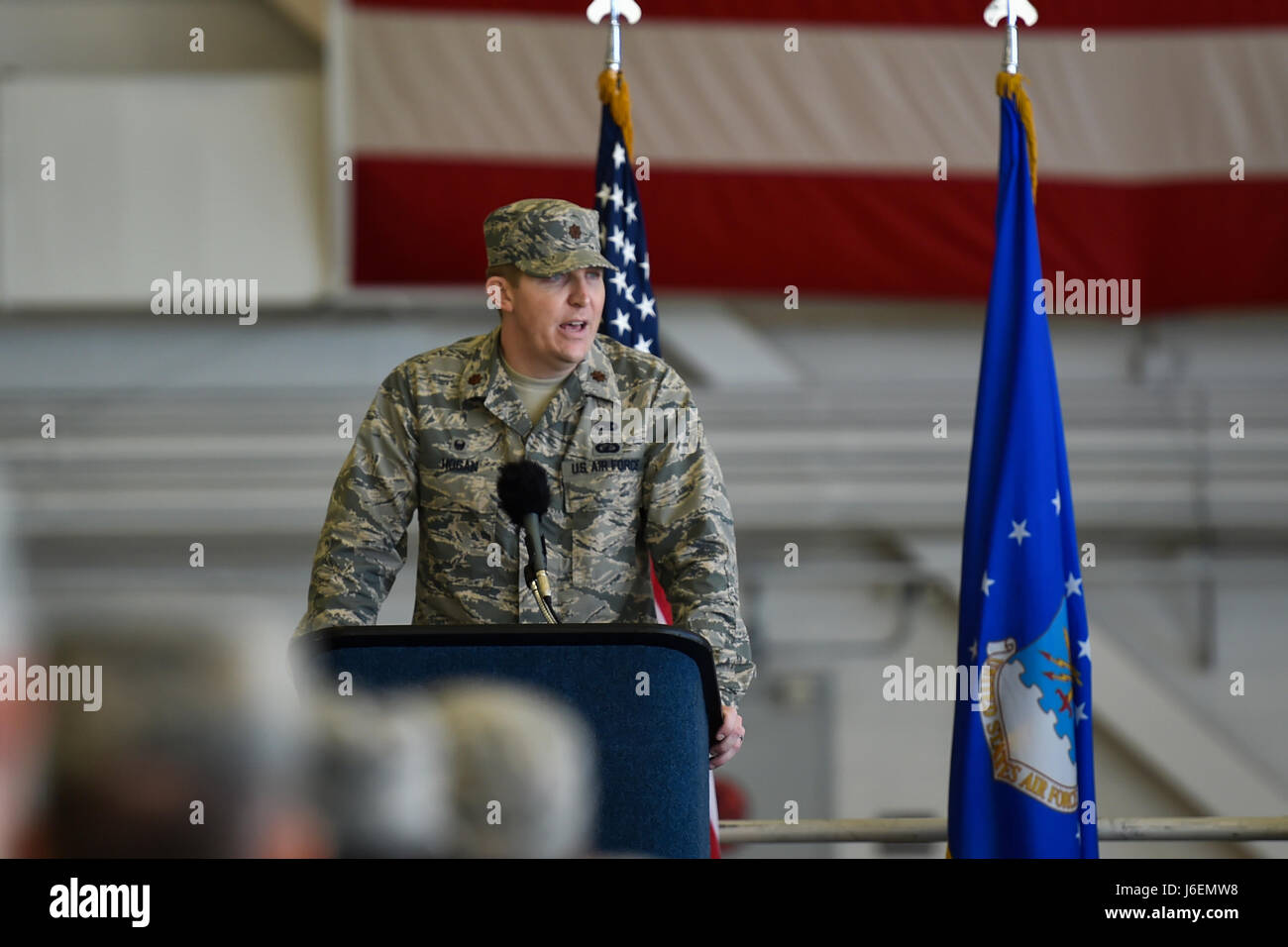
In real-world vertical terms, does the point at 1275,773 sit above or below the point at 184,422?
below

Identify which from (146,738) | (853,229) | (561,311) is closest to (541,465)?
(561,311)

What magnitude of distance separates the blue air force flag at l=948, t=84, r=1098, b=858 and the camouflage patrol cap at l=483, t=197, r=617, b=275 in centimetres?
102

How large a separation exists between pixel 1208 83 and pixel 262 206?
128 inches

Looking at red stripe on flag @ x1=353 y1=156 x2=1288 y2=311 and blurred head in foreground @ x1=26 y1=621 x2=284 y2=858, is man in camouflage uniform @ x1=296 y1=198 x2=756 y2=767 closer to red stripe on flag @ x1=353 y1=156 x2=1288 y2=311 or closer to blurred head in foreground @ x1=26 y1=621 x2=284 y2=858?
blurred head in foreground @ x1=26 y1=621 x2=284 y2=858

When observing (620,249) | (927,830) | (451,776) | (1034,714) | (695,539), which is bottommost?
(927,830)

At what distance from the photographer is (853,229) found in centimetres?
494

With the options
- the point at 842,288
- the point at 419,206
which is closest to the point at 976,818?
the point at 842,288

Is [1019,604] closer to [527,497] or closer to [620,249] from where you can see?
[620,249]

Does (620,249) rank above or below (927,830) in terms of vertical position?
above

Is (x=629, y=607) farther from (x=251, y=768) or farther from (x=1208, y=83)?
(x=1208, y=83)

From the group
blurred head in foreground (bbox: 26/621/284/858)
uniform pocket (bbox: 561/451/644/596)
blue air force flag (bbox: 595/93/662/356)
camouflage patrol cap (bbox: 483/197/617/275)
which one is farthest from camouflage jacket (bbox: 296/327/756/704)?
blurred head in foreground (bbox: 26/621/284/858)

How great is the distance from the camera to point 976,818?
265 centimetres

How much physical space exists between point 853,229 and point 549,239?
304cm

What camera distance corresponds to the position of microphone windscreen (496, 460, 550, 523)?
1741 millimetres
